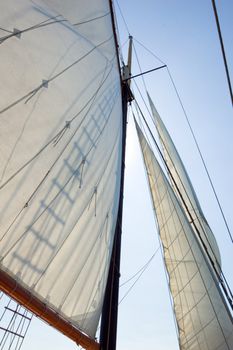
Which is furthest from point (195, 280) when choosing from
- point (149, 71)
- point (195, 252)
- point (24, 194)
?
point (149, 71)

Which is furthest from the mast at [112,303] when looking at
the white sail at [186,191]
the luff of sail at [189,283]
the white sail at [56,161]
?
the white sail at [186,191]

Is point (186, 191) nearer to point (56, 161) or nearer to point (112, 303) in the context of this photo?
point (112, 303)

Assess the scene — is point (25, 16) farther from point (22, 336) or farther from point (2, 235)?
point (22, 336)

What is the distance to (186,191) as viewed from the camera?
834 centimetres

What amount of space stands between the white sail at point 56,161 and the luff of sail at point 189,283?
2043mm

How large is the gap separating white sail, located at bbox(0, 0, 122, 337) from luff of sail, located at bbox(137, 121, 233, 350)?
2.04 m

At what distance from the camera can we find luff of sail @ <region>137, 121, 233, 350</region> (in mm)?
5531

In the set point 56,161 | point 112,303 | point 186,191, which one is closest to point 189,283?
point 112,303

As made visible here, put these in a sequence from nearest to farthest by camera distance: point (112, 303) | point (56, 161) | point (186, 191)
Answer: point (56, 161) → point (112, 303) → point (186, 191)

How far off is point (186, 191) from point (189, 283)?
8.76 ft

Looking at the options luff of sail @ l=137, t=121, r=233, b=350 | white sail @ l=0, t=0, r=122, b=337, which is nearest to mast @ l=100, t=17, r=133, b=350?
white sail @ l=0, t=0, r=122, b=337

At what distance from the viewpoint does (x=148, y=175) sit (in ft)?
29.0

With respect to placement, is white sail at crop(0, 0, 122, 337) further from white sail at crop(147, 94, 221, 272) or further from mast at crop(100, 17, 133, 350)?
white sail at crop(147, 94, 221, 272)

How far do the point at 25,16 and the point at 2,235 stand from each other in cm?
301
